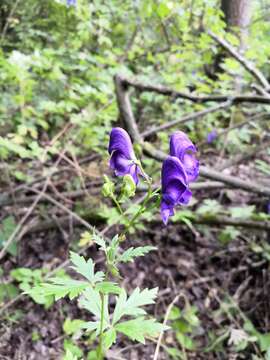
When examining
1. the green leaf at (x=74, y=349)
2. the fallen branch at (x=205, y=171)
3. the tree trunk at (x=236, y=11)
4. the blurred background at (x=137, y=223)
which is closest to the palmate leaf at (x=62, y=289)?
the blurred background at (x=137, y=223)

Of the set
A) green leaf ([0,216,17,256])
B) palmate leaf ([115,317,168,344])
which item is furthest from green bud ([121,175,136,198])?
green leaf ([0,216,17,256])

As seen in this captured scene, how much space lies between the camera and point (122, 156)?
4.29 ft

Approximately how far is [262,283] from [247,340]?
21.8 inches

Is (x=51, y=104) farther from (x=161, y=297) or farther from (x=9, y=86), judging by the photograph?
(x=161, y=297)

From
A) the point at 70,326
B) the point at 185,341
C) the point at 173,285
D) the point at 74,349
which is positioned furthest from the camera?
the point at 173,285

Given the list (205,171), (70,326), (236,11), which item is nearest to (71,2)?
(236,11)

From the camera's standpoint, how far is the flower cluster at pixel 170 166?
4.03 ft

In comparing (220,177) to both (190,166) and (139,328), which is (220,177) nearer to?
(190,166)

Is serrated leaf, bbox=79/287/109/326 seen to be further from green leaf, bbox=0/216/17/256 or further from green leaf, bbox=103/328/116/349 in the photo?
green leaf, bbox=0/216/17/256

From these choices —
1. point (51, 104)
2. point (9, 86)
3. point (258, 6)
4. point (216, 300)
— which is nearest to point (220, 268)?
point (216, 300)

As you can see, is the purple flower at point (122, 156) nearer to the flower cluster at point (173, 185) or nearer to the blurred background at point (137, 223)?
the flower cluster at point (173, 185)

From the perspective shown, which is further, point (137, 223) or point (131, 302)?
point (137, 223)

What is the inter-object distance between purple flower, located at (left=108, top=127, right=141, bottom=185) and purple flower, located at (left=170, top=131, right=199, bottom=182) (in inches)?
4.8

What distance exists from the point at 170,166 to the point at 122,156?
0.16m
